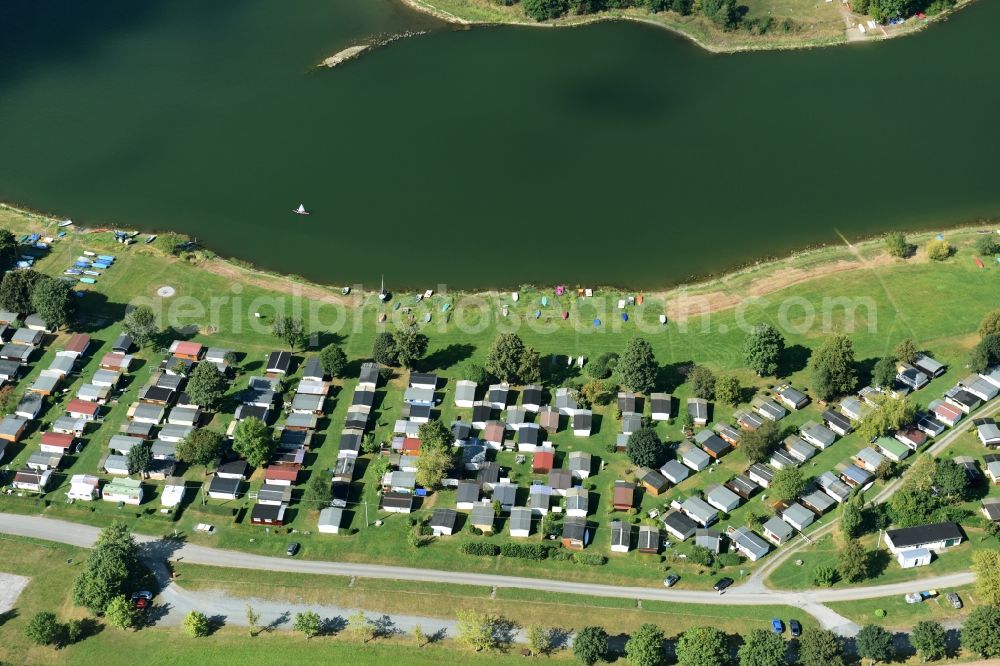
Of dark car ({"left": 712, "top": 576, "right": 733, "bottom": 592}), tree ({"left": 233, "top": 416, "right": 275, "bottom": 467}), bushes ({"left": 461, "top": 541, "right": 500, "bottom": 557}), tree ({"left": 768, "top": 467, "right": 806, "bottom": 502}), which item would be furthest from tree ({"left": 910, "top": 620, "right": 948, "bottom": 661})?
tree ({"left": 233, "top": 416, "right": 275, "bottom": 467})

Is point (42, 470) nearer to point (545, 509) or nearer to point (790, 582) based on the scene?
point (545, 509)

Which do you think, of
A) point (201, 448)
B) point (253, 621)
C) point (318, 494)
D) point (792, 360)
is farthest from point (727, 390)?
point (201, 448)

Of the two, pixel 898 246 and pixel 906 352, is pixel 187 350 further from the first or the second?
pixel 898 246

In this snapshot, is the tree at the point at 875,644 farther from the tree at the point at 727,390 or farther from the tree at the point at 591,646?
the tree at the point at 727,390

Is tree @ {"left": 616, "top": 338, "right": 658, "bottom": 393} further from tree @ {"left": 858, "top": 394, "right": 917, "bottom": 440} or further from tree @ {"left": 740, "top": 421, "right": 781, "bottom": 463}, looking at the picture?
tree @ {"left": 858, "top": 394, "right": 917, "bottom": 440}

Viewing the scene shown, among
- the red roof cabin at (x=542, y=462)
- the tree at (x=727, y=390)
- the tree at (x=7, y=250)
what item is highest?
the tree at (x=7, y=250)

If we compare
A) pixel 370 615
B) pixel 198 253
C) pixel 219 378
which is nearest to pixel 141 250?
pixel 198 253

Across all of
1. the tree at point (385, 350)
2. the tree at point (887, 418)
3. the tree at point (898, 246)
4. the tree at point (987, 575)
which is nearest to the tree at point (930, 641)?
the tree at point (987, 575)
